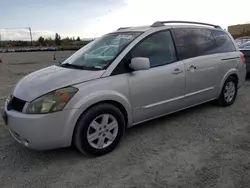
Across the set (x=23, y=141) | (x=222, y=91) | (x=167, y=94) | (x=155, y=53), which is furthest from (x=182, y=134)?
(x=23, y=141)

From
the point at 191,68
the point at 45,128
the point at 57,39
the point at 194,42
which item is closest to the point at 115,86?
the point at 45,128

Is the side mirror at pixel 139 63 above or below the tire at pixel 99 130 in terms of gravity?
above

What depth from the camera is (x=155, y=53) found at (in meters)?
3.63

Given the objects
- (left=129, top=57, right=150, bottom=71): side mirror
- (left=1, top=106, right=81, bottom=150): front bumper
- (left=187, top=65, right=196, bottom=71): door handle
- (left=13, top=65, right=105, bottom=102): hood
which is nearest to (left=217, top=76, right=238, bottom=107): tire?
(left=187, top=65, right=196, bottom=71): door handle

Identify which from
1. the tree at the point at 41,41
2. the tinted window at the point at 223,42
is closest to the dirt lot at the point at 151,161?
the tinted window at the point at 223,42

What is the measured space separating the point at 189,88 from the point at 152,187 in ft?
6.64

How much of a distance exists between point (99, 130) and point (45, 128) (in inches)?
25.9

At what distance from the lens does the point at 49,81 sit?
2.99 metres

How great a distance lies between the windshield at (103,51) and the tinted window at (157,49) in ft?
0.59

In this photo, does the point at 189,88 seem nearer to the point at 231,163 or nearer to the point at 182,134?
the point at 182,134

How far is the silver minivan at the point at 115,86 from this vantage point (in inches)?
109

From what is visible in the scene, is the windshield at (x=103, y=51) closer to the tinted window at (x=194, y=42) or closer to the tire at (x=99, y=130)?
the tire at (x=99, y=130)

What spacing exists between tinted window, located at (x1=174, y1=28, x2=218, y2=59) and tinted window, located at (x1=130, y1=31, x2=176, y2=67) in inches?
7.4

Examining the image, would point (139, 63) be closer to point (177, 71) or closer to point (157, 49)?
point (157, 49)
